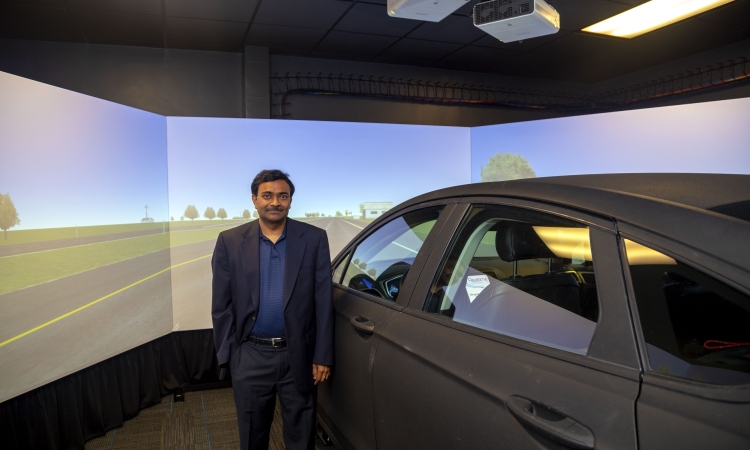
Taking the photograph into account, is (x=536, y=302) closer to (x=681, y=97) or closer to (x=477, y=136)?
(x=477, y=136)

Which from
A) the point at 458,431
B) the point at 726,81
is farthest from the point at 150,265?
the point at 726,81

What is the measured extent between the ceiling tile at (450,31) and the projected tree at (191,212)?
2.52 metres

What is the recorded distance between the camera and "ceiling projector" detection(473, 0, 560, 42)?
10.7ft

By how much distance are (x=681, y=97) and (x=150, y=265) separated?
597cm

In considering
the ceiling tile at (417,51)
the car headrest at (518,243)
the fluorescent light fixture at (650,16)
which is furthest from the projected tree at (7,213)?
the fluorescent light fixture at (650,16)

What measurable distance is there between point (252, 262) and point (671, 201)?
152cm

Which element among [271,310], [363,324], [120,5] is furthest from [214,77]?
[363,324]

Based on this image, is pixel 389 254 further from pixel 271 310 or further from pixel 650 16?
pixel 650 16

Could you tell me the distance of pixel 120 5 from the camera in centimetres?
368

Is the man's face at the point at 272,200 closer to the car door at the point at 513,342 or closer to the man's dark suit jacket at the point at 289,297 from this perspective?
the man's dark suit jacket at the point at 289,297

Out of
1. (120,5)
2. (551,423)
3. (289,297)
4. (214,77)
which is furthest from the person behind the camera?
(214,77)

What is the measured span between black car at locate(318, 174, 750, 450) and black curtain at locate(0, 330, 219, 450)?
1902 mm

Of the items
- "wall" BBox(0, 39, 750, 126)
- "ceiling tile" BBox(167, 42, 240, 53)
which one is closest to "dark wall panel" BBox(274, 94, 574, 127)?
"wall" BBox(0, 39, 750, 126)

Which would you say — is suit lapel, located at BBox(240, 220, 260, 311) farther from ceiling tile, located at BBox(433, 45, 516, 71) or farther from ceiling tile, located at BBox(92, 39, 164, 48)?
ceiling tile, located at BBox(433, 45, 516, 71)
